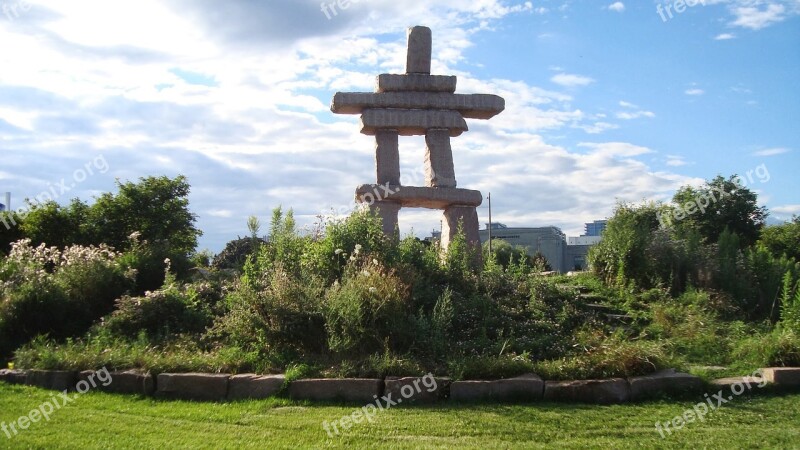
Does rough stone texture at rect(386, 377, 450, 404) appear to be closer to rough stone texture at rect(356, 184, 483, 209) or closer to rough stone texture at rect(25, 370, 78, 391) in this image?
rough stone texture at rect(25, 370, 78, 391)

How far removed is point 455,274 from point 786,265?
6336 mm

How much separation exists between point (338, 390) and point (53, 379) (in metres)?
3.39

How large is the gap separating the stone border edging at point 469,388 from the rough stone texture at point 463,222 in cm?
607

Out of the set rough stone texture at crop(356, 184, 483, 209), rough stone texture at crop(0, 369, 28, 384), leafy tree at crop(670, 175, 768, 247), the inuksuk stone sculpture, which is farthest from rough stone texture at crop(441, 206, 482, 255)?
leafy tree at crop(670, 175, 768, 247)

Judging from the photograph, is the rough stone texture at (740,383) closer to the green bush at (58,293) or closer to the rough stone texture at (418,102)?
the rough stone texture at (418,102)

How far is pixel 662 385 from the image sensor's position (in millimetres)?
6828

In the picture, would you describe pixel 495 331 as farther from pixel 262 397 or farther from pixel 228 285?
pixel 228 285

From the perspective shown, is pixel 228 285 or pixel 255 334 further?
pixel 228 285

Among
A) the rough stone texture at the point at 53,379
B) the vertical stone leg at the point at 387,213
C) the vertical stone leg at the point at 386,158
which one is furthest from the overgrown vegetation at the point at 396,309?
the vertical stone leg at the point at 386,158

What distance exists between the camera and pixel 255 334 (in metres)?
8.20

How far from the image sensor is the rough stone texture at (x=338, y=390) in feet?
22.2

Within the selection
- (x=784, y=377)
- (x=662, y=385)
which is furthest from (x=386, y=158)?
(x=784, y=377)

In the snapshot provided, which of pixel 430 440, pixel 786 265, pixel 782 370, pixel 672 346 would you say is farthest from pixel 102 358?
pixel 786 265

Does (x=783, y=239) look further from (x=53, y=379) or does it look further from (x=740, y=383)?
(x=53, y=379)
